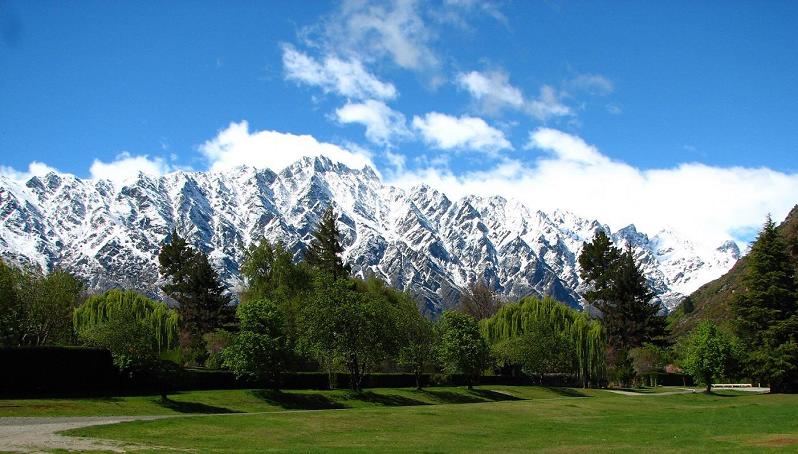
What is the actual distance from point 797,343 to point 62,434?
66.5 meters

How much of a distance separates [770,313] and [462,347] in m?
30.9

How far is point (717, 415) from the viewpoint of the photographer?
4372 centimetres

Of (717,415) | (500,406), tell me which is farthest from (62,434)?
(717,415)

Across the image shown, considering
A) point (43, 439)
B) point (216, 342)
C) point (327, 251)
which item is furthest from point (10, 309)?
point (327, 251)

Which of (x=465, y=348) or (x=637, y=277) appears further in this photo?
(x=637, y=277)

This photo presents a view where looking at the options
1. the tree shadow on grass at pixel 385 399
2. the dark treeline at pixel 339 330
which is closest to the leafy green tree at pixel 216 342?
the dark treeline at pixel 339 330

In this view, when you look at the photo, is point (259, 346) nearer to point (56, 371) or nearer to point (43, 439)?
point (56, 371)

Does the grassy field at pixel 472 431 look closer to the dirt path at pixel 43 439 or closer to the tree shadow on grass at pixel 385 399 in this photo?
the dirt path at pixel 43 439

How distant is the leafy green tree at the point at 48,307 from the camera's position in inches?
2484

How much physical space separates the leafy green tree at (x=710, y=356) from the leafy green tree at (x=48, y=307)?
205 ft

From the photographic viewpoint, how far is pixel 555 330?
81562mm

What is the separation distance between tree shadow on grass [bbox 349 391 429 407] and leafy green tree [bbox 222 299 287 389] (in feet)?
22.7

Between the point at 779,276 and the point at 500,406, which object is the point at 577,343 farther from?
the point at 500,406

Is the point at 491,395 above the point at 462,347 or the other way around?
the other way around
